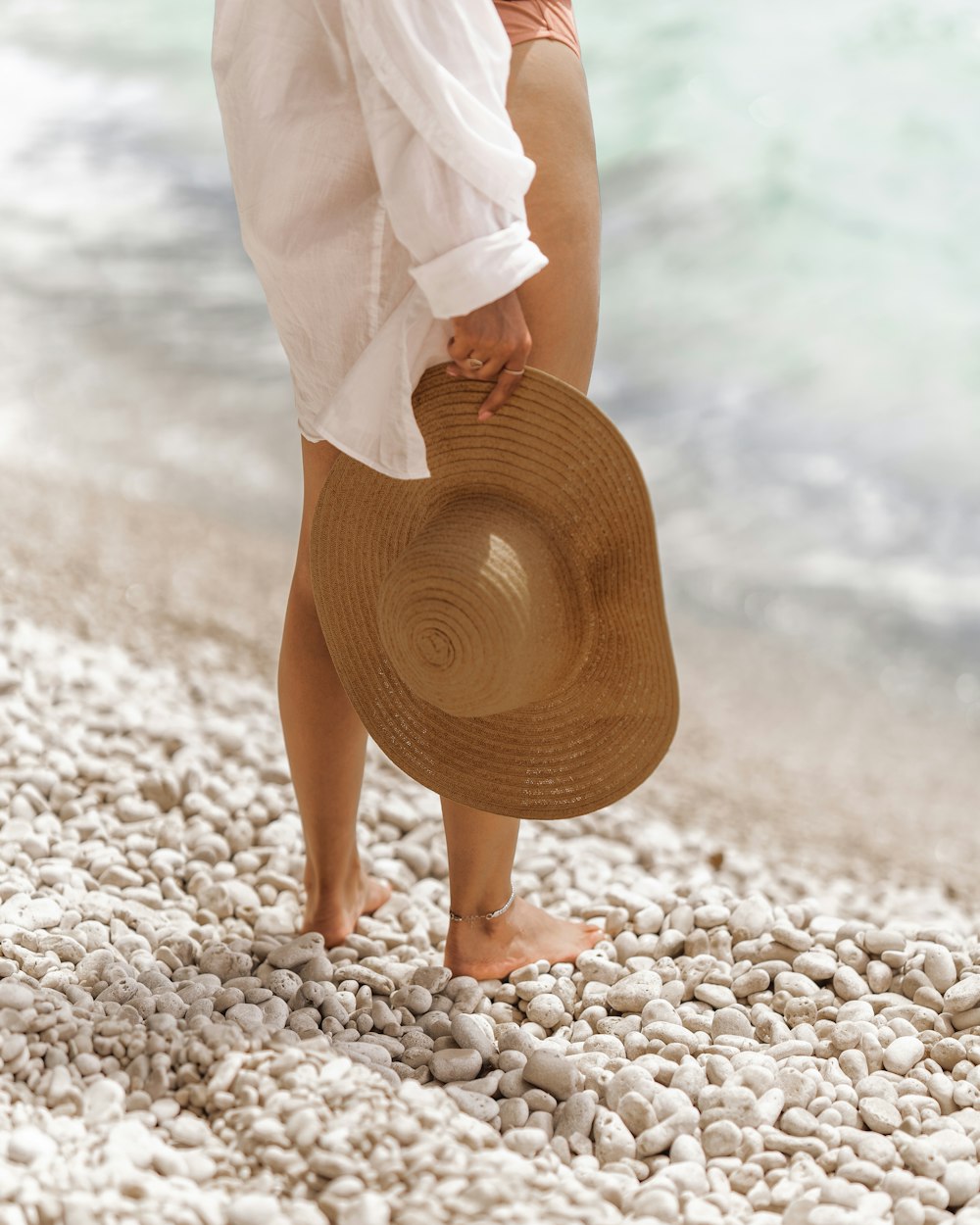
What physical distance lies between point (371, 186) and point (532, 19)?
292 mm

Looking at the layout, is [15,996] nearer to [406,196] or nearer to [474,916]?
[474,916]

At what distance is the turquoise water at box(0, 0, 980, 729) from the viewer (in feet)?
15.8

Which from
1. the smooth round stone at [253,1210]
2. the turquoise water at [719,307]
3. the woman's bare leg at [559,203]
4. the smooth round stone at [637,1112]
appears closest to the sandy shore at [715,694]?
the turquoise water at [719,307]

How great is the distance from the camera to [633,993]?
195 cm

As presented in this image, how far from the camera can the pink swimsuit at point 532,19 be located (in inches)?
64.0

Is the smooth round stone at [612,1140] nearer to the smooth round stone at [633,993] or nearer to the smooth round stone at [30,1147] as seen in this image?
the smooth round stone at [633,993]

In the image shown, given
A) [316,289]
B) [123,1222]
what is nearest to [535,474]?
[316,289]

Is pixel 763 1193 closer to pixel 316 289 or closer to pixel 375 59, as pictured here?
pixel 316 289

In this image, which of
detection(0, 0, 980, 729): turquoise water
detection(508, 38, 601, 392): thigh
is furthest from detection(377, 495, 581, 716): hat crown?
detection(0, 0, 980, 729): turquoise water

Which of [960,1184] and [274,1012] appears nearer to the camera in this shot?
[960,1184]

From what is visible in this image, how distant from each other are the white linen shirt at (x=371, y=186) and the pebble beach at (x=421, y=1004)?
79cm

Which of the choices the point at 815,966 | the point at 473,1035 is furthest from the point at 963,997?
the point at 473,1035

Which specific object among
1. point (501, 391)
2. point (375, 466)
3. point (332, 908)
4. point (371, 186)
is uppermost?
point (371, 186)

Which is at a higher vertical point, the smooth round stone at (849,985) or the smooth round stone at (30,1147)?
the smooth round stone at (30,1147)
